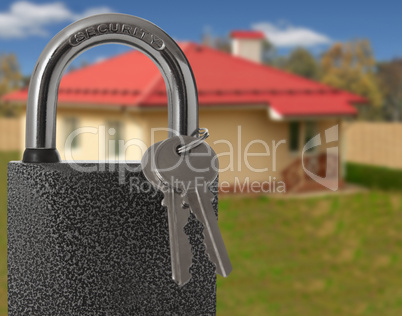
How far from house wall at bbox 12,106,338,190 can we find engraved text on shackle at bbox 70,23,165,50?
8.43m

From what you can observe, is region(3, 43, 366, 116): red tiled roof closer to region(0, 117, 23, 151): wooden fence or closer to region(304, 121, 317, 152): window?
region(304, 121, 317, 152): window

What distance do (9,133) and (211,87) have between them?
1217 cm

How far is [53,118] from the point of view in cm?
91

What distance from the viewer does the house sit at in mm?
9625

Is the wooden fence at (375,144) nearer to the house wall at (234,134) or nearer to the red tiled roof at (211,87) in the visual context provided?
the red tiled roof at (211,87)

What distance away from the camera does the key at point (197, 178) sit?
79 centimetres

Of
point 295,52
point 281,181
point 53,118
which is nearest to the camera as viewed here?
point 53,118

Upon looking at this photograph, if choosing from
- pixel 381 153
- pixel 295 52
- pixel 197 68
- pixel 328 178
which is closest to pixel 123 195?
pixel 197 68

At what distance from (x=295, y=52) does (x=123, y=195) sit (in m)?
27.3

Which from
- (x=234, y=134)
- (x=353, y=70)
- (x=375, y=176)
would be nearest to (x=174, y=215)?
(x=234, y=134)

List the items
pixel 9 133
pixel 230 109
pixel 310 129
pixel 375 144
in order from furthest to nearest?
pixel 9 133, pixel 375 144, pixel 310 129, pixel 230 109

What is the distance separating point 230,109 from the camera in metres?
9.97

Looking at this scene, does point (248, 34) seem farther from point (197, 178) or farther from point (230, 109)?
point (197, 178)

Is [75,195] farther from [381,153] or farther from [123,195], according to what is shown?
[381,153]
